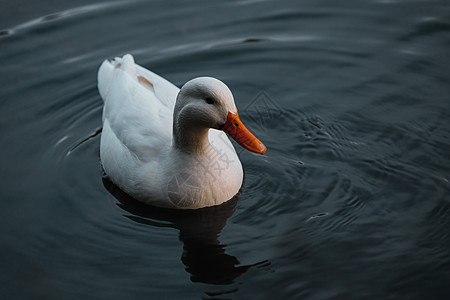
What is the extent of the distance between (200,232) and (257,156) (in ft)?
4.35

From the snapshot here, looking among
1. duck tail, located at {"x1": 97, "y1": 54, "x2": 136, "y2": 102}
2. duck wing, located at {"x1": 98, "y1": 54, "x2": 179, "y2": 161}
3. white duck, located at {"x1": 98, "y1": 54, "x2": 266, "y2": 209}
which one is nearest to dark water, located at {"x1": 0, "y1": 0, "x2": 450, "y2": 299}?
white duck, located at {"x1": 98, "y1": 54, "x2": 266, "y2": 209}

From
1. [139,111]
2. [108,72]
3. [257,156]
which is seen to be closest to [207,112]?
[139,111]

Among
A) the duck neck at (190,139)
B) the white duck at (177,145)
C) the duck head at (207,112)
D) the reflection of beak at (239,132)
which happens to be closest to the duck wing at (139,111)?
the white duck at (177,145)

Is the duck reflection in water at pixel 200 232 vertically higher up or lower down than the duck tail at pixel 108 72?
lower down

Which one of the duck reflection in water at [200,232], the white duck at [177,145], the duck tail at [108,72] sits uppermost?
the duck tail at [108,72]

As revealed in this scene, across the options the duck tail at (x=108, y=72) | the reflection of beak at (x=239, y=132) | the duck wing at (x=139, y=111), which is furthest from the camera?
the duck tail at (x=108, y=72)

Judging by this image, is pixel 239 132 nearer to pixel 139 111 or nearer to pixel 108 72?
pixel 139 111

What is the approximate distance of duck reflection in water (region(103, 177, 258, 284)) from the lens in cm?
487

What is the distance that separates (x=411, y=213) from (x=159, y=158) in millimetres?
2424

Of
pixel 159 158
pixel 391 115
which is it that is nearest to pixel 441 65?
pixel 391 115

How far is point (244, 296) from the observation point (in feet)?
15.0

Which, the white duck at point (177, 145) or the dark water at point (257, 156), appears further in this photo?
the white duck at point (177, 145)

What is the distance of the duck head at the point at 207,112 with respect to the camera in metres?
4.89

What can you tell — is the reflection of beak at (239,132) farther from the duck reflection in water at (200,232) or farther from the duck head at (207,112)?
the duck reflection in water at (200,232)
